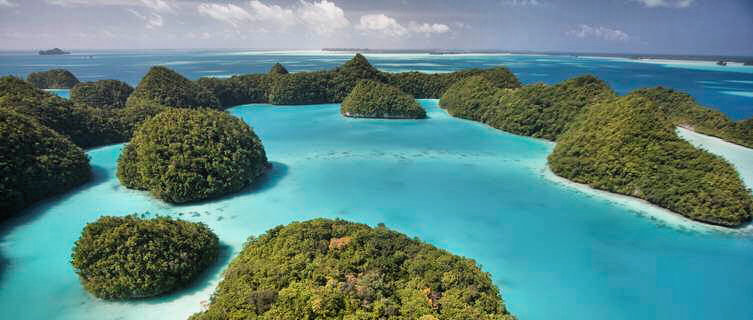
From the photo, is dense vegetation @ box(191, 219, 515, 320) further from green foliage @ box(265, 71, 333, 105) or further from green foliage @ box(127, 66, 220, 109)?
green foliage @ box(265, 71, 333, 105)

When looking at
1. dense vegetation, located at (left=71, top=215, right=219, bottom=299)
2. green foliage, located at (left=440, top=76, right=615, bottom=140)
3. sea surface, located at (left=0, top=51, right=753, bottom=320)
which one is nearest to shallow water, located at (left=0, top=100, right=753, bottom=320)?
sea surface, located at (left=0, top=51, right=753, bottom=320)

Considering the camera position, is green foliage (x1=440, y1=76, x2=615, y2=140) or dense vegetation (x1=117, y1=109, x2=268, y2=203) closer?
dense vegetation (x1=117, y1=109, x2=268, y2=203)

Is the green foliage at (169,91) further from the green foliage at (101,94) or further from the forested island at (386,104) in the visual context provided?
the green foliage at (101,94)

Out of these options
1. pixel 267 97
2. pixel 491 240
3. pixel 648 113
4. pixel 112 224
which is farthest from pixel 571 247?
pixel 267 97

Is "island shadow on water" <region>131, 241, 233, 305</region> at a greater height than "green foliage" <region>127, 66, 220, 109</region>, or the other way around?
"green foliage" <region>127, 66, 220, 109</region>

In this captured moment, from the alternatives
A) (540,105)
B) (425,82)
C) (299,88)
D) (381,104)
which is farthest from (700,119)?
(299,88)

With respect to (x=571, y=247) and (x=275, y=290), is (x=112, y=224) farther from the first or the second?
(x=571, y=247)
